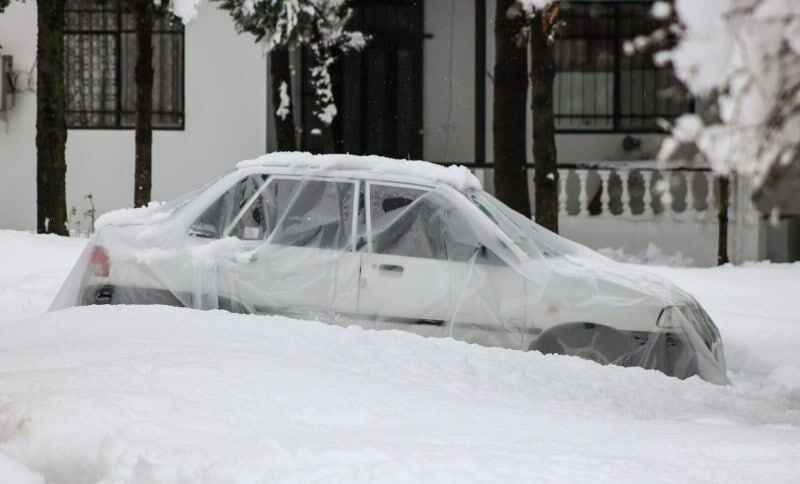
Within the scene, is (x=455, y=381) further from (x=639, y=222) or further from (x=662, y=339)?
(x=639, y=222)

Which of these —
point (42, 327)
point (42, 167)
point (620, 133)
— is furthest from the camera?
point (620, 133)

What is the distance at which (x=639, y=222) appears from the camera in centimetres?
1719

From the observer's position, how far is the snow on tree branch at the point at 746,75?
15.3ft

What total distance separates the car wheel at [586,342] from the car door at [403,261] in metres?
0.65

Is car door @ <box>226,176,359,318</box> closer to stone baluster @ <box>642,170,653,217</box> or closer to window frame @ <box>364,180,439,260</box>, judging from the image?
window frame @ <box>364,180,439,260</box>

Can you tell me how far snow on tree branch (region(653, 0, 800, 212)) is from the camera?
466 cm

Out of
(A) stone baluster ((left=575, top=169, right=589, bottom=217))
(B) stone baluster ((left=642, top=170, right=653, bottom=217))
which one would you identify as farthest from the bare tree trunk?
(A) stone baluster ((left=575, top=169, right=589, bottom=217))

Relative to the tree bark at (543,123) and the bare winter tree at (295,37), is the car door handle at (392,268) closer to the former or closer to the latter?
the tree bark at (543,123)

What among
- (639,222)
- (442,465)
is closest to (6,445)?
(442,465)

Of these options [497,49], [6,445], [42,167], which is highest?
[497,49]

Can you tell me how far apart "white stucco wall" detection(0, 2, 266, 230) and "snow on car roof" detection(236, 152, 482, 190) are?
31.3 ft

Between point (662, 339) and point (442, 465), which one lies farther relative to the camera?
point (662, 339)

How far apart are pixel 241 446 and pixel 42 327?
2868 mm

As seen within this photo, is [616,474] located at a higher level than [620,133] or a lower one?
lower
